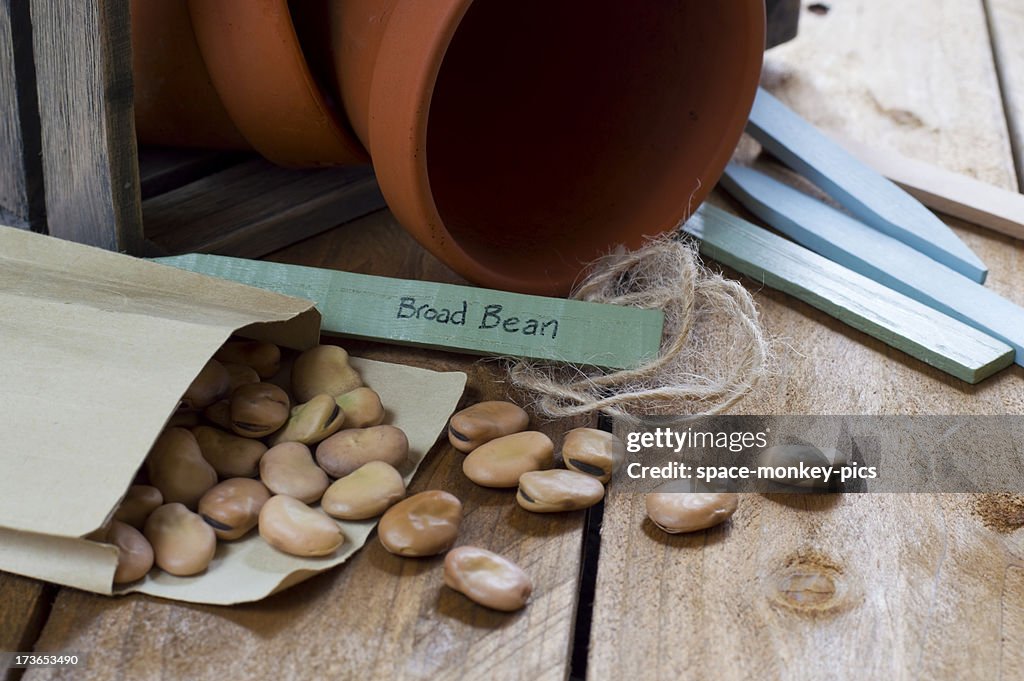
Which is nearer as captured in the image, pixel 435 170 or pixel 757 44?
pixel 757 44

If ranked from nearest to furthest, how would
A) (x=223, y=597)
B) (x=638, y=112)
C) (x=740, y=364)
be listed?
1. (x=223, y=597)
2. (x=740, y=364)
3. (x=638, y=112)

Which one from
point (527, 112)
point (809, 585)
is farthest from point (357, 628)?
point (527, 112)

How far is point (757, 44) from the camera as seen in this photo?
0.93 meters

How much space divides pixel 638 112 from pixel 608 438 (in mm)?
389

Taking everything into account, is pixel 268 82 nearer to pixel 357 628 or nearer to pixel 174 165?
pixel 174 165

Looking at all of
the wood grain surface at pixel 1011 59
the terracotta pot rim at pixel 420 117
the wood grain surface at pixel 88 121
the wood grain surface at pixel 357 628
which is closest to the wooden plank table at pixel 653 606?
the wood grain surface at pixel 357 628

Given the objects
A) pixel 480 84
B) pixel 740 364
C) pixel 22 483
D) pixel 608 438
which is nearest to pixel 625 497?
pixel 608 438

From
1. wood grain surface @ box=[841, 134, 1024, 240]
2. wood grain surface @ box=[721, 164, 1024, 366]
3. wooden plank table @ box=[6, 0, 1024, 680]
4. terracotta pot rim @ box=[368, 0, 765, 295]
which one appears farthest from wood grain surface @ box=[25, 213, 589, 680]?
wood grain surface @ box=[841, 134, 1024, 240]

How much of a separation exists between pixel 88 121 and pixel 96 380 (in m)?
0.28

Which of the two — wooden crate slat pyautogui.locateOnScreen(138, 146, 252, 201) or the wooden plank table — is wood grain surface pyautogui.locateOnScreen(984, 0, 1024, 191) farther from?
wooden crate slat pyautogui.locateOnScreen(138, 146, 252, 201)

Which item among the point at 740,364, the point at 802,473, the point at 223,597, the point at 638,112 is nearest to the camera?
the point at 223,597

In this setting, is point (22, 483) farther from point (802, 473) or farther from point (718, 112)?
point (718, 112)

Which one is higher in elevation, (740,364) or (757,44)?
(757,44)

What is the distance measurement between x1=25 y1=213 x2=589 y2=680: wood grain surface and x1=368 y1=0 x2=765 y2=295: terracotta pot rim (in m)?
0.26
